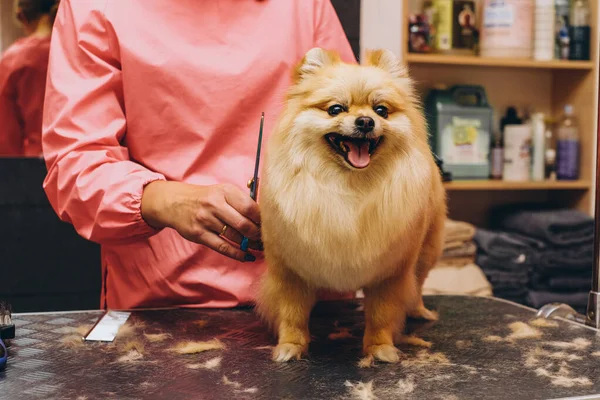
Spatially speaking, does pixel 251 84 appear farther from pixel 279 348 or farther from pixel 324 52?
pixel 279 348

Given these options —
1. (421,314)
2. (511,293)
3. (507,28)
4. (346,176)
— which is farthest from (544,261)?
(346,176)

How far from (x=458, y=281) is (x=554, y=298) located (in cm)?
43

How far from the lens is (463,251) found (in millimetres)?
2605

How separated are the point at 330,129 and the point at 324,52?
156 millimetres

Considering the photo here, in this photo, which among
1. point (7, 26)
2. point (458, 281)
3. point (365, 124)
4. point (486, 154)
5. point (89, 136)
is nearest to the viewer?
point (365, 124)

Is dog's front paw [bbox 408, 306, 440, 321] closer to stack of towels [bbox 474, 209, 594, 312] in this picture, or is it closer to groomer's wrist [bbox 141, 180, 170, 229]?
groomer's wrist [bbox 141, 180, 170, 229]

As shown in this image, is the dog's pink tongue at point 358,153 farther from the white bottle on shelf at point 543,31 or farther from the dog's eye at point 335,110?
the white bottle on shelf at point 543,31

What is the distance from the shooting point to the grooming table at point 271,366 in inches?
35.5

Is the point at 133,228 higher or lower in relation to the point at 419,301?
higher

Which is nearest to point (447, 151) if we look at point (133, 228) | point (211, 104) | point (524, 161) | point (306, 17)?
point (524, 161)

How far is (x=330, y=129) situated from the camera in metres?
0.95

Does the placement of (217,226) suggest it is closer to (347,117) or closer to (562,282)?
(347,117)

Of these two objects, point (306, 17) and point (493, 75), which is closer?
point (306, 17)

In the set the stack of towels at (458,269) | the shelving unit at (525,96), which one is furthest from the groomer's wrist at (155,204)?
the shelving unit at (525,96)
